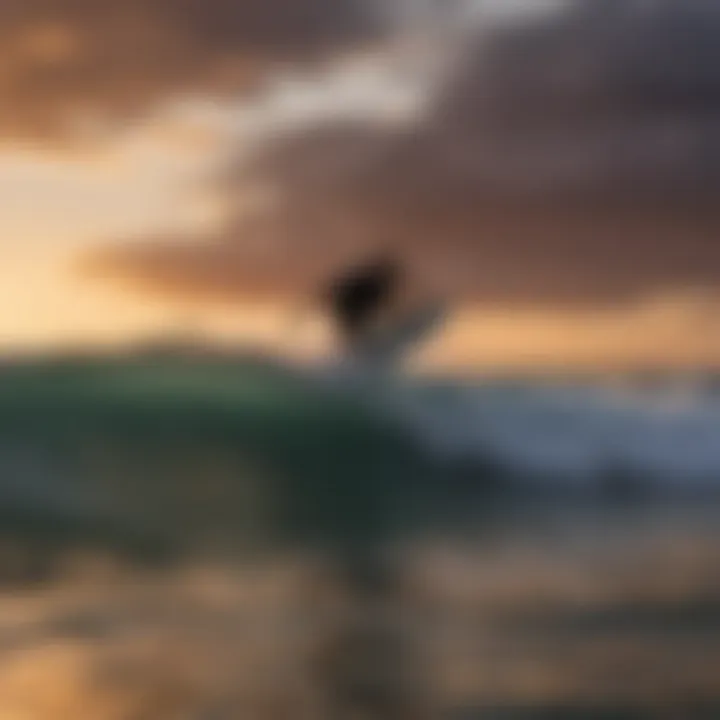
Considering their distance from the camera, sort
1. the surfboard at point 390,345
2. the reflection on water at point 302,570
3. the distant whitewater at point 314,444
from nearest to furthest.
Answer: the reflection on water at point 302,570 < the distant whitewater at point 314,444 < the surfboard at point 390,345

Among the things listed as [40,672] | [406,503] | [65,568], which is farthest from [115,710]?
[406,503]

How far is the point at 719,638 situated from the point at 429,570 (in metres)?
0.79

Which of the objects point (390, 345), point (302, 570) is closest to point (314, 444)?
point (390, 345)

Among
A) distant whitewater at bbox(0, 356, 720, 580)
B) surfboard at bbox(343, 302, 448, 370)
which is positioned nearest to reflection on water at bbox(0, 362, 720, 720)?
distant whitewater at bbox(0, 356, 720, 580)

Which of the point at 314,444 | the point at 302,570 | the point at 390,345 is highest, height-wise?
the point at 390,345

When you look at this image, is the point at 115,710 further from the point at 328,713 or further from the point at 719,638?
the point at 719,638

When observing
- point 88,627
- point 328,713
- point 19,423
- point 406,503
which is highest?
point 19,423

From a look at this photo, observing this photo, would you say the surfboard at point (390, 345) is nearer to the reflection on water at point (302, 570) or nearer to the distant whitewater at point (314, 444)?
the distant whitewater at point (314, 444)

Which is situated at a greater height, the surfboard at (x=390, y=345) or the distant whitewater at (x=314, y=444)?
the surfboard at (x=390, y=345)

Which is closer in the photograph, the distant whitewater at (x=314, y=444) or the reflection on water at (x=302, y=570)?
the reflection on water at (x=302, y=570)

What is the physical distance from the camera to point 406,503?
4430 millimetres

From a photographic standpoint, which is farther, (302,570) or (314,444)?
(314,444)

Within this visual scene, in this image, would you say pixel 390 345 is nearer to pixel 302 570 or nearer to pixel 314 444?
pixel 314 444

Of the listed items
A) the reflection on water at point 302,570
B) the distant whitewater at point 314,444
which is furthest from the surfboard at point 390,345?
the reflection on water at point 302,570
